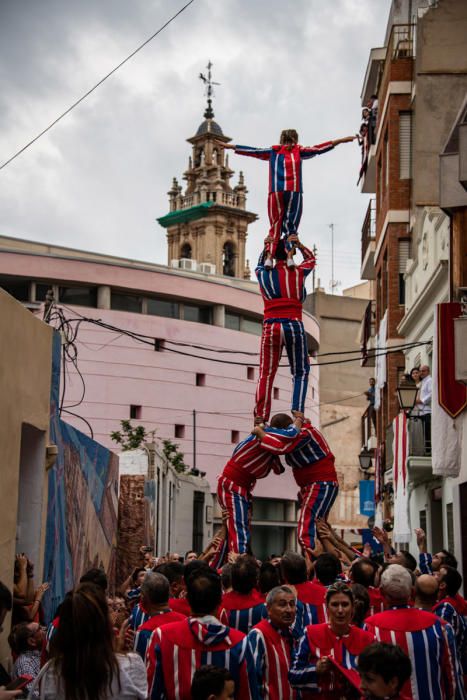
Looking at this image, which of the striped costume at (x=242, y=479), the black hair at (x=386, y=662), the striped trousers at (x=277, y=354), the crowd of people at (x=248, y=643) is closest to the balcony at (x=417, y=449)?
the striped trousers at (x=277, y=354)

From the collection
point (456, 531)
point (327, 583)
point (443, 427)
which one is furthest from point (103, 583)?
point (456, 531)

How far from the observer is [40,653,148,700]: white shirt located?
5.74m

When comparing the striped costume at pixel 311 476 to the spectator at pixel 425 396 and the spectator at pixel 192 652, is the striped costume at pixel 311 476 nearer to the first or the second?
the spectator at pixel 192 652

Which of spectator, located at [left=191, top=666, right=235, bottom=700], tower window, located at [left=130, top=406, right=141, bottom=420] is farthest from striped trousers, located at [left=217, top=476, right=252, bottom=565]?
tower window, located at [left=130, top=406, right=141, bottom=420]

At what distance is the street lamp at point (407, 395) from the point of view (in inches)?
969

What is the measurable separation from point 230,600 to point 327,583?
42.5 inches

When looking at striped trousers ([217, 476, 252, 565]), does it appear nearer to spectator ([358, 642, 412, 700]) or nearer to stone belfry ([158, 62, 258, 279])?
spectator ([358, 642, 412, 700])

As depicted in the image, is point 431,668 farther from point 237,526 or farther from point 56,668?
point 237,526

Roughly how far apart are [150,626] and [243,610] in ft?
3.55

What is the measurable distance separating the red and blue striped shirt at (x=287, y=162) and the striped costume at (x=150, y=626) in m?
7.87

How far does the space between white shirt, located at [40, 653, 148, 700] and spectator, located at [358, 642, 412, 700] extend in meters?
1.10

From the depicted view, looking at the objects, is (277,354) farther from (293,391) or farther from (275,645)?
(275,645)

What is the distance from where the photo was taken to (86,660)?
5.67 meters

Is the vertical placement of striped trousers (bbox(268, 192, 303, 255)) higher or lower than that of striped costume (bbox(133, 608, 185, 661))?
higher
